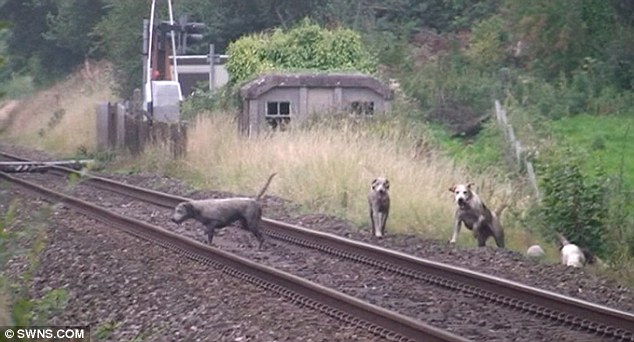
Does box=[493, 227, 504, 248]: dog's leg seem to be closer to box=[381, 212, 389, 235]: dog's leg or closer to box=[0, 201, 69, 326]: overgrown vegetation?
box=[381, 212, 389, 235]: dog's leg

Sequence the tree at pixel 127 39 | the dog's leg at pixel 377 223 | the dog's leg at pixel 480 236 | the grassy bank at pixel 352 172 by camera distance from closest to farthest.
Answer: the dog's leg at pixel 480 236
the dog's leg at pixel 377 223
the grassy bank at pixel 352 172
the tree at pixel 127 39

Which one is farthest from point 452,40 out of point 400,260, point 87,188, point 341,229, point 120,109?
point 400,260

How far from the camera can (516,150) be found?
76.8 feet

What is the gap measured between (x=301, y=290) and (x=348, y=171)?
886 cm

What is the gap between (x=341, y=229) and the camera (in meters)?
17.8

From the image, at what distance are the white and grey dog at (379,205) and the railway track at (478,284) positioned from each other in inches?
37.8

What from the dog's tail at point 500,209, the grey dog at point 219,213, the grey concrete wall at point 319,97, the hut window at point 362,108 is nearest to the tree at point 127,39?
the grey concrete wall at point 319,97

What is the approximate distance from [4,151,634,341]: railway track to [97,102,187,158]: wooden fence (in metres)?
10.0

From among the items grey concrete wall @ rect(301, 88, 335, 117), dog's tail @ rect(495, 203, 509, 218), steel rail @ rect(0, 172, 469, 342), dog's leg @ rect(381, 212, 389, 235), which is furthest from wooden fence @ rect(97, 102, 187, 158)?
Result: dog's leg @ rect(381, 212, 389, 235)

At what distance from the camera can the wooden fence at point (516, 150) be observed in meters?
20.7

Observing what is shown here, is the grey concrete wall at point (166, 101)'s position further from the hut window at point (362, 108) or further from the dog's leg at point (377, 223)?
the dog's leg at point (377, 223)

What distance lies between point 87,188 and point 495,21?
2077cm

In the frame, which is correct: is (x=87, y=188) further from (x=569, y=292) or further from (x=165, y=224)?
(x=569, y=292)

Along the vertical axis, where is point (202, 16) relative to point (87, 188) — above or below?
above
